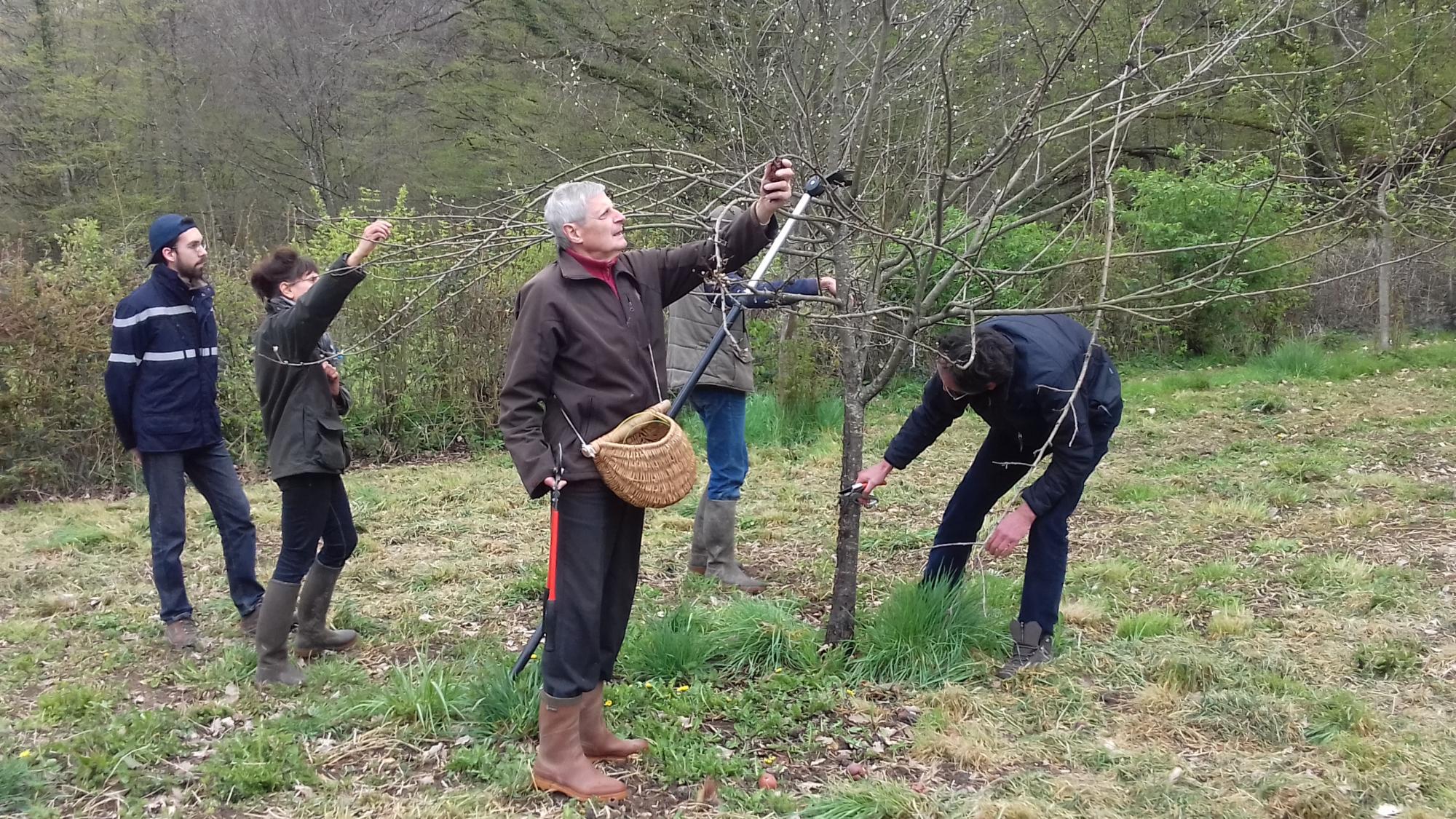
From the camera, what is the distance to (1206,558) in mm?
5309

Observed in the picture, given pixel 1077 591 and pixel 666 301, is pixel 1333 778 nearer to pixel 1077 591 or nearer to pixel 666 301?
pixel 1077 591

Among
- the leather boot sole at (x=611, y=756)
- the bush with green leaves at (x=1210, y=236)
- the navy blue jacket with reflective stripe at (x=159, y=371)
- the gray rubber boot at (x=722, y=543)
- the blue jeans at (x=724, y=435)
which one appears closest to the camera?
the leather boot sole at (x=611, y=756)

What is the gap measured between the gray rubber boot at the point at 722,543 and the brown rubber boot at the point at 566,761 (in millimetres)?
2026

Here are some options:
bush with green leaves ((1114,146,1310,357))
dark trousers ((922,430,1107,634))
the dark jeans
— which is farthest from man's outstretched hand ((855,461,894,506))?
bush with green leaves ((1114,146,1310,357))

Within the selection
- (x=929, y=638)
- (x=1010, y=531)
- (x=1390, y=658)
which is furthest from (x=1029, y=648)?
(x=1390, y=658)

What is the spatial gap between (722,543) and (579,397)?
2311 millimetres

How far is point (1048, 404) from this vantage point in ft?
11.7

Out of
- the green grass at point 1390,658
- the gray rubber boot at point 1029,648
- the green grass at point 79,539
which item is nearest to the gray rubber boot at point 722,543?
the gray rubber boot at point 1029,648

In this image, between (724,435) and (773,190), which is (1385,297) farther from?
(773,190)

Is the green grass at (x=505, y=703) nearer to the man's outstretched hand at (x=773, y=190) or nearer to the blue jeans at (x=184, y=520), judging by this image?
the blue jeans at (x=184, y=520)

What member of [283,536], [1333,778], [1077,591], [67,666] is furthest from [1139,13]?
[67,666]

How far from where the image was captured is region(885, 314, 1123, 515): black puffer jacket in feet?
11.8

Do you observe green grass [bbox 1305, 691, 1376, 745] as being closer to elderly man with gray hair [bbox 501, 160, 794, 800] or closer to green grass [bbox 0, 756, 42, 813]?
elderly man with gray hair [bbox 501, 160, 794, 800]

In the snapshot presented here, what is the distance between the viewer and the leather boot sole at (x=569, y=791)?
299 centimetres
